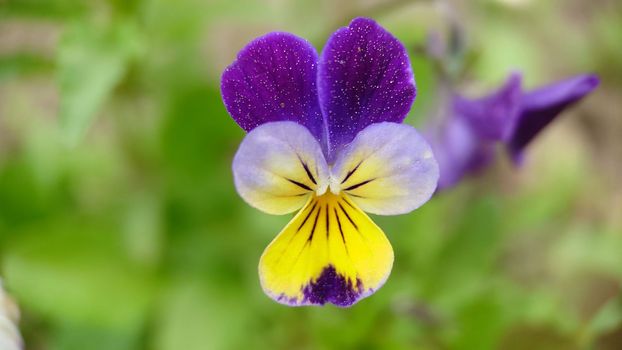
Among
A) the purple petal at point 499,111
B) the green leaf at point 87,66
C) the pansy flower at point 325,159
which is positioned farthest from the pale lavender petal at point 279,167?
the green leaf at point 87,66

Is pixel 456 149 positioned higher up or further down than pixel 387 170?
higher up

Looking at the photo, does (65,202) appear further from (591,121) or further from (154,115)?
(591,121)

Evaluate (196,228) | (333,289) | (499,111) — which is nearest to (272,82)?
(333,289)

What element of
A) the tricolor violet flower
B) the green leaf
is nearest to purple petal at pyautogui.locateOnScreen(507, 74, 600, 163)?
the tricolor violet flower

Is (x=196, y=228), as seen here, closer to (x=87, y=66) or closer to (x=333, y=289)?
(x=87, y=66)

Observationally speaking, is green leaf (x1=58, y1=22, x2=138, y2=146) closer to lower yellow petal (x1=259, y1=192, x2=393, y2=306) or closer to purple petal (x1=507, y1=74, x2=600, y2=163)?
lower yellow petal (x1=259, y1=192, x2=393, y2=306)

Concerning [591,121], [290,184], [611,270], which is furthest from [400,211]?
[591,121]

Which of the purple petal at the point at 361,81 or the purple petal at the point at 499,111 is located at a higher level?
the purple petal at the point at 499,111

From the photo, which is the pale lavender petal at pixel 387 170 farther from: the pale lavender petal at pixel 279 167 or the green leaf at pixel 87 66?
the green leaf at pixel 87 66
